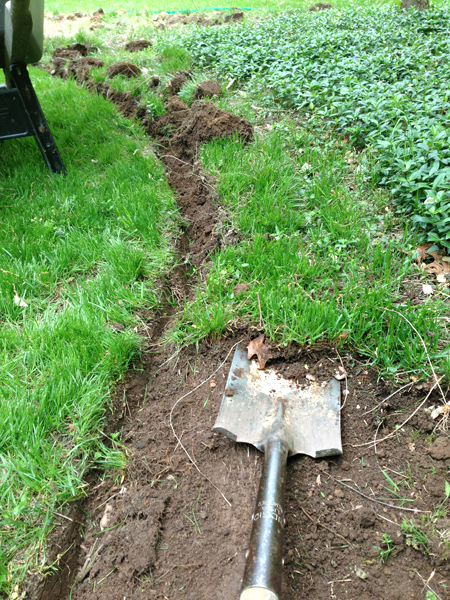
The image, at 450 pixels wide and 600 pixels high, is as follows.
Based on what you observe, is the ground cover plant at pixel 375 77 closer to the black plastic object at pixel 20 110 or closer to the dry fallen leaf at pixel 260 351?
the dry fallen leaf at pixel 260 351

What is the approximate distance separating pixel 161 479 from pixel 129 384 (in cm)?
50

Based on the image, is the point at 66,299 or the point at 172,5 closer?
the point at 66,299

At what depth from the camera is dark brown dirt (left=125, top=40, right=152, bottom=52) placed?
19.8 feet

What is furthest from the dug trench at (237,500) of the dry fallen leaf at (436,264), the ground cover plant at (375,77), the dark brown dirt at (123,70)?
the dark brown dirt at (123,70)

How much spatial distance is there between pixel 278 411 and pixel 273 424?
7 centimetres

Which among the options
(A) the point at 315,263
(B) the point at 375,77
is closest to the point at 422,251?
(A) the point at 315,263

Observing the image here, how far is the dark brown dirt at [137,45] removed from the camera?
6.04 m

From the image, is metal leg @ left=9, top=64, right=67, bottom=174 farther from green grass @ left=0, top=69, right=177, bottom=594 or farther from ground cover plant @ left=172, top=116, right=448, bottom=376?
ground cover plant @ left=172, top=116, right=448, bottom=376

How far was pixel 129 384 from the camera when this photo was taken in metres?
1.98

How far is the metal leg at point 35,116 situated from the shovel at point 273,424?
2.27m

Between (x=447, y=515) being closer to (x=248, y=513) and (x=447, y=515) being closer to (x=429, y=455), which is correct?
(x=429, y=455)

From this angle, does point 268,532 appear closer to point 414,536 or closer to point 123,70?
point 414,536

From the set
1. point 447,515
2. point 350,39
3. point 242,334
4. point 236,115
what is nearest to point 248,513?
point 447,515

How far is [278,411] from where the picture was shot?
177cm
